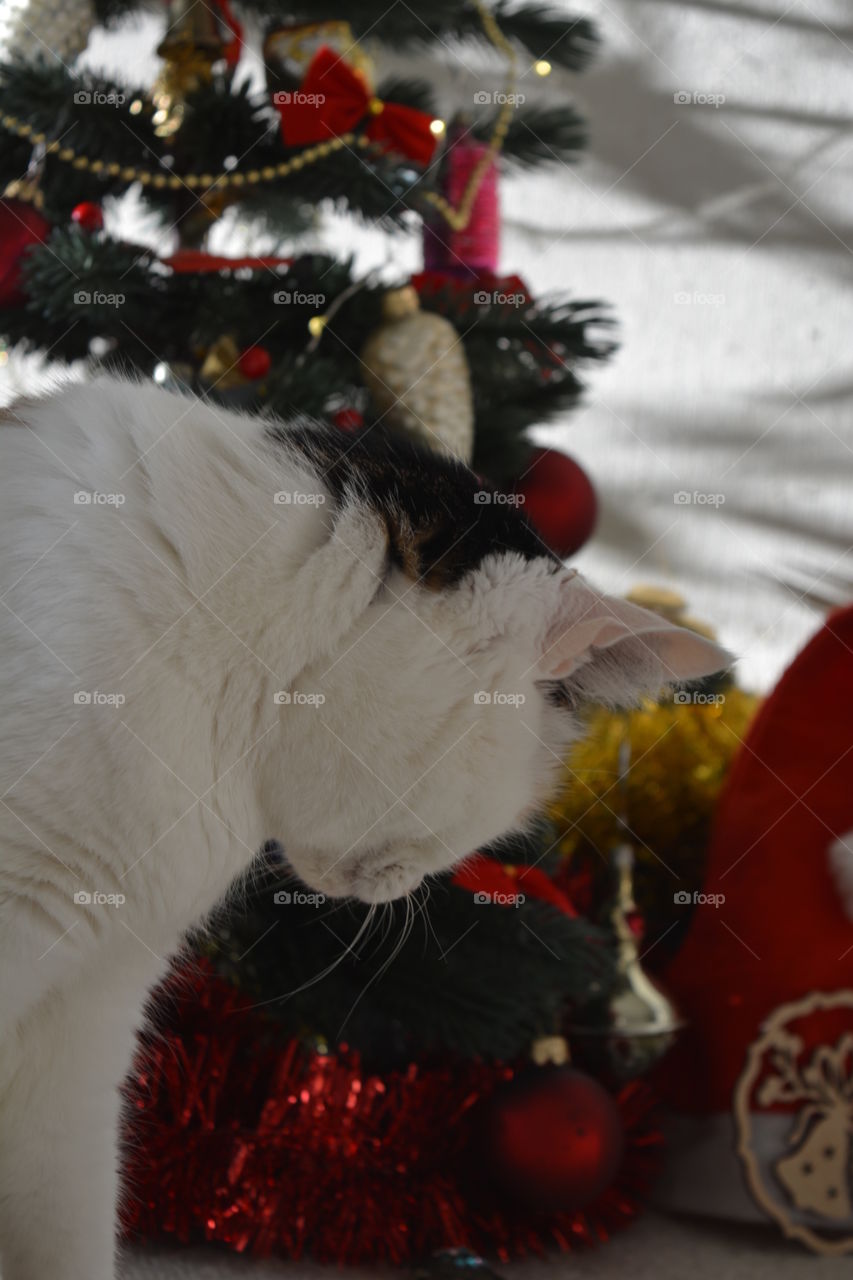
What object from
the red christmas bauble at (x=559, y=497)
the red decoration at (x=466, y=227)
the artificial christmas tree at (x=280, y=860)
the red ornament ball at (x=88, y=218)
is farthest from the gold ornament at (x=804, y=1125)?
the red ornament ball at (x=88, y=218)

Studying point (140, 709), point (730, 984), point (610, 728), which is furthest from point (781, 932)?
point (140, 709)

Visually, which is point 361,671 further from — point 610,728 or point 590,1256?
point 610,728

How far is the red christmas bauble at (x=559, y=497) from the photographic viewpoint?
967 millimetres

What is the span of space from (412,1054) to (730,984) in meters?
0.27

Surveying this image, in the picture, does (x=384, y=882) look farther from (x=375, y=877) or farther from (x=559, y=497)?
(x=559, y=497)

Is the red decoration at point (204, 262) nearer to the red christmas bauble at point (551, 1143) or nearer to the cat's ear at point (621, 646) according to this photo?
the cat's ear at point (621, 646)

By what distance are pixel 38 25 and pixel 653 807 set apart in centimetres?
85

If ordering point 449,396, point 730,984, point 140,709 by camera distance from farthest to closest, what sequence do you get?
point 730,984 → point 449,396 → point 140,709

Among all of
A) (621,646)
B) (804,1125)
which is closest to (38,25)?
(621,646)

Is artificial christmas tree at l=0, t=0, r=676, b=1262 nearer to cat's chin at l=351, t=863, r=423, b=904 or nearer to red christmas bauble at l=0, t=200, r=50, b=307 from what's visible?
red christmas bauble at l=0, t=200, r=50, b=307

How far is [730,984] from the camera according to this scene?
957mm

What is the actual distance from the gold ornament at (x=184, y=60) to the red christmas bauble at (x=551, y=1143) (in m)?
0.76

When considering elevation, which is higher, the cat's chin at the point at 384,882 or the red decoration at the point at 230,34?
the red decoration at the point at 230,34

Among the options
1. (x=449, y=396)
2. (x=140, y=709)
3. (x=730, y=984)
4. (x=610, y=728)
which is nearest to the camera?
(x=140, y=709)
